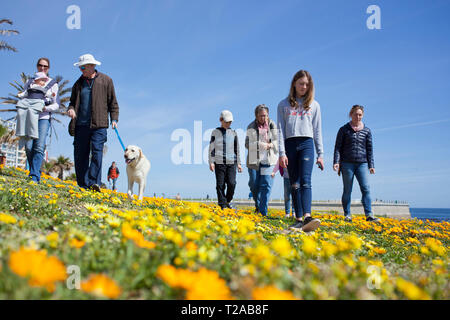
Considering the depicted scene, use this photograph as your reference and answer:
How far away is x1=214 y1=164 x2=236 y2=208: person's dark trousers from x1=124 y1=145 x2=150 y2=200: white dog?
6.12 ft

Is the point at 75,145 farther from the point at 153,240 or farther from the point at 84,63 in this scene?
the point at 153,240

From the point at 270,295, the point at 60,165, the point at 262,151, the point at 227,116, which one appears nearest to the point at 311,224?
the point at 262,151

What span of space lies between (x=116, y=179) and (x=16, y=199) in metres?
17.4

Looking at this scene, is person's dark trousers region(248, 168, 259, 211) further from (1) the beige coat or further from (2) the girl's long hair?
(2) the girl's long hair

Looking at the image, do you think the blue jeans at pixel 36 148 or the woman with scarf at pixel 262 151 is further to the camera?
the woman with scarf at pixel 262 151

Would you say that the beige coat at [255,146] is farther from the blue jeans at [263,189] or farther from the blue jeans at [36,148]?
the blue jeans at [36,148]

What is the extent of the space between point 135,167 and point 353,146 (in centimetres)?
554

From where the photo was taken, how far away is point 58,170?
4262 cm

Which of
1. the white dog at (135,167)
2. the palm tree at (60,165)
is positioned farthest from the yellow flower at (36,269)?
the palm tree at (60,165)

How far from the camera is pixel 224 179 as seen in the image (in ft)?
25.8

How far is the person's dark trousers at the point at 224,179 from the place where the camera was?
7.72 metres

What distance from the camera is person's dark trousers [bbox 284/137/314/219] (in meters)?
5.38
